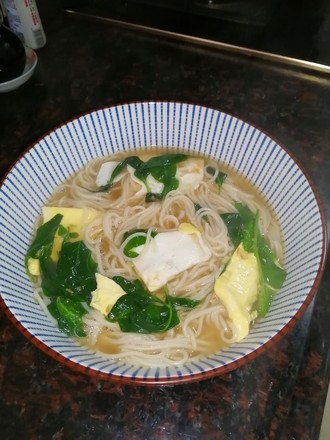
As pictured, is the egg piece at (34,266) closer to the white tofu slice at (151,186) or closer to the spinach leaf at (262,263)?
the white tofu slice at (151,186)

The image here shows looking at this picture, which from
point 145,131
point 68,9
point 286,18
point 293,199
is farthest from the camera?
point 68,9

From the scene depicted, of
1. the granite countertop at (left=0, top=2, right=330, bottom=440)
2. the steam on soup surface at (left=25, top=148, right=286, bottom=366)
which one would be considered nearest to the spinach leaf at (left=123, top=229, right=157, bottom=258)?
the steam on soup surface at (left=25, top=148, right=286, bottom=366)

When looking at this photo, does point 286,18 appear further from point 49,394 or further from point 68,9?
point 49,394

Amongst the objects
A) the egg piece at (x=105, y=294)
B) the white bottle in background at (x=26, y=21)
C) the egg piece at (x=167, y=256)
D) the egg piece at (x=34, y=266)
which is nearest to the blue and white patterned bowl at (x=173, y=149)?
the egg piece at (x=34, y=266)

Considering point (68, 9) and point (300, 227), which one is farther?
point (68, 9)

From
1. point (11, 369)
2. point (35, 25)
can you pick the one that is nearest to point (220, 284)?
point (11, 369)

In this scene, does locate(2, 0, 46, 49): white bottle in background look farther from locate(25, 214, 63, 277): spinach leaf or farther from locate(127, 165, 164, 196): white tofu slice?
locate(25, 214, 63, 277): spinach leaf
